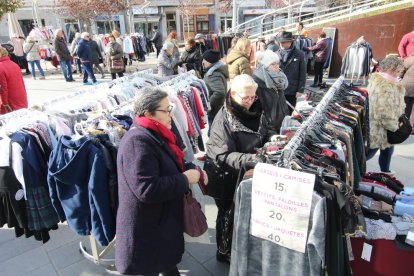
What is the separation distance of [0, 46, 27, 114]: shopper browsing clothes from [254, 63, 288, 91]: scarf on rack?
365cm

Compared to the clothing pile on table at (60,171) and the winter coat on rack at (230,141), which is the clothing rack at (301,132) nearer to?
the winter coat on rack at (230,141)

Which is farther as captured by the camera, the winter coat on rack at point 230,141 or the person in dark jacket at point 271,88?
the person in dark jacket at point 271,88

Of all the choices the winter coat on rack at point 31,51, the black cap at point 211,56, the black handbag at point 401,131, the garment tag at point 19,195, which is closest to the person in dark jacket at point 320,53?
the black cap at point 211,56

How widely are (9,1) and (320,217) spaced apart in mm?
16998

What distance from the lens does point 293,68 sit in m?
5.94

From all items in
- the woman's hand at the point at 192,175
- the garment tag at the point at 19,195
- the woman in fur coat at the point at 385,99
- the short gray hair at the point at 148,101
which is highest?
the short gray hair at the point at 148,101

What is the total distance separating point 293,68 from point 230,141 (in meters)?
3.90

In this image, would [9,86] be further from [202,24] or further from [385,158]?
[202,24]

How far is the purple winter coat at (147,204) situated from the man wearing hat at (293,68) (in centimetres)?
429

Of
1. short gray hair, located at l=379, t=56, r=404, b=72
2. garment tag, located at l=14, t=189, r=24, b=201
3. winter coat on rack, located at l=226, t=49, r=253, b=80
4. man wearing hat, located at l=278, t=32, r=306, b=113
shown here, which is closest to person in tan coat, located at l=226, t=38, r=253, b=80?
winter coat on rack, located at l=226, t=49, r=253, b=80

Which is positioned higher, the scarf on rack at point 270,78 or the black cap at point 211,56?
the black cap at point 211,56

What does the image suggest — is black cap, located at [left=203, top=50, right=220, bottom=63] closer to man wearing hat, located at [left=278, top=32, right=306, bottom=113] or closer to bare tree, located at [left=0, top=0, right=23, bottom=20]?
man wearing hat, located at [left=278, top=32, right=306, bottom=113]

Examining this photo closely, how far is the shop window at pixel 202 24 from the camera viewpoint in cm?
3434

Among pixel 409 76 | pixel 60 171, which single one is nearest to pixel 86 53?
pixel 409 76
